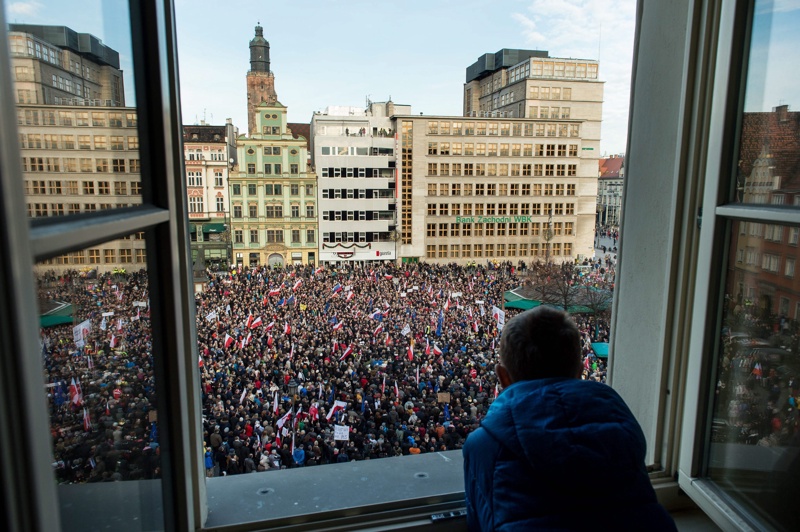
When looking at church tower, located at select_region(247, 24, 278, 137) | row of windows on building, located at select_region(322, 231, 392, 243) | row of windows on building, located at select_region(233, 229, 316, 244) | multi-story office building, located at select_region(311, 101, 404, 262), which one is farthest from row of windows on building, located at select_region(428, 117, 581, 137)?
church tower, located at select_region(247, 24, 278, 137)

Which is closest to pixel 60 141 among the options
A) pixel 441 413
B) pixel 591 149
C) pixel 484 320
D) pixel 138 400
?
pixel 138 400

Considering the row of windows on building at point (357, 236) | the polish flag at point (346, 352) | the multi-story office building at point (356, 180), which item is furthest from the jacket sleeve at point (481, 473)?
the row of windows on building at point (357, 236)

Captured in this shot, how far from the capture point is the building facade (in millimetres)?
7780

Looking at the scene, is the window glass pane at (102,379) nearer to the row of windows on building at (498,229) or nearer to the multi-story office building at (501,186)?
the multi-story office building at (501,186)

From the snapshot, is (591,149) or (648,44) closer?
(648,44)

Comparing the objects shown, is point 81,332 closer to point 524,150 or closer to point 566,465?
point 566,465

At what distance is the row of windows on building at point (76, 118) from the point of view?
306mm

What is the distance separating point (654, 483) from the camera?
2.73ft

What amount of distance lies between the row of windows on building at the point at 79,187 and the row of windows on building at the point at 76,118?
0.04 m

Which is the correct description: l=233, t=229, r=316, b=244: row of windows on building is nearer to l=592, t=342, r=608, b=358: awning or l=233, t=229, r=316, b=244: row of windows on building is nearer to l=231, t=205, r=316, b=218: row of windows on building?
l=231, t=205, r=316, b=218: row of windows on building

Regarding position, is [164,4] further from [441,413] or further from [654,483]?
[441,413]

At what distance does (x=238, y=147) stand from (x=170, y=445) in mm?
7434

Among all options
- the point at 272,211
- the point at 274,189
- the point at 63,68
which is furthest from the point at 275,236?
the point at 63,68

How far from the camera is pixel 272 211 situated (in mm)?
9016
